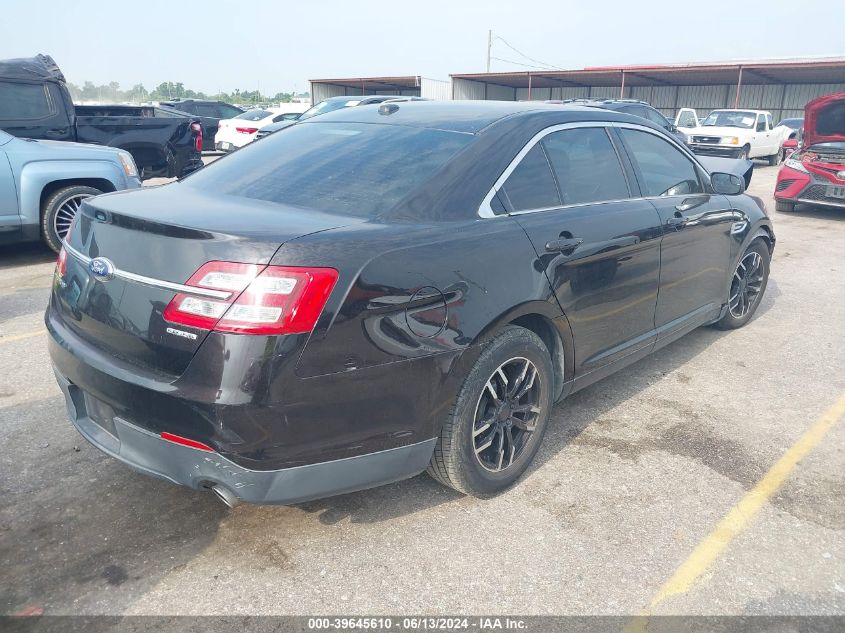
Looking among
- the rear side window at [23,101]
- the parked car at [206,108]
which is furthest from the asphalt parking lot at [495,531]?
the parked car at [206,108]

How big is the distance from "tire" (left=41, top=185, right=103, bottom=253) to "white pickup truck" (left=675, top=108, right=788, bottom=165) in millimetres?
16541

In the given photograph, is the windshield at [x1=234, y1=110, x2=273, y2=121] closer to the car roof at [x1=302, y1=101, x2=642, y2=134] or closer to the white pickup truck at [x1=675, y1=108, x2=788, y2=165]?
the white pickup truck at [x1=675, y1=108, x2=788, y2=165]

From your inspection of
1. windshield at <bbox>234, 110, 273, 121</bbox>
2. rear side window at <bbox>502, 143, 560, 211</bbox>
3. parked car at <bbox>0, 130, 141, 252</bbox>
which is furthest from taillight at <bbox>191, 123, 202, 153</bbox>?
windshield at <bbox>234, 110, 273, 121</bbox>

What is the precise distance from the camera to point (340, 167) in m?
2.98

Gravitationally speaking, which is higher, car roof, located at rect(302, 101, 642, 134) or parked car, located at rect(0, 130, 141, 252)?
car roof, located at rect(302, 101, 642, 134)

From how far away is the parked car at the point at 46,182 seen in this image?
6.65 meters

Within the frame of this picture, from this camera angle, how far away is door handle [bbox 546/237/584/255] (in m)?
3.01

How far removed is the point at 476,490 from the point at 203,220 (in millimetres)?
1518

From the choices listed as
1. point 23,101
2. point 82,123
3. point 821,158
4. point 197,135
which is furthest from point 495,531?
point 821,158

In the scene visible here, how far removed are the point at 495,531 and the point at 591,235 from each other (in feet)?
4.70

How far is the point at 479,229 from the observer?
8.98ft

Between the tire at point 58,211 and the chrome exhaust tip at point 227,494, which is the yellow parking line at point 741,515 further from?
the tire at point 58,211

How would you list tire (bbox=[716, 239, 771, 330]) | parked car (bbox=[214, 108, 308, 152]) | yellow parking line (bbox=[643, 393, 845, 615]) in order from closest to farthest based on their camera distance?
1. yellow parking line (bbox=[643, 393, 845, 615])
2. tire (bbox=[716, 239, 771, 330])
3. parked car (bbox=[214, 108, 308, 152])

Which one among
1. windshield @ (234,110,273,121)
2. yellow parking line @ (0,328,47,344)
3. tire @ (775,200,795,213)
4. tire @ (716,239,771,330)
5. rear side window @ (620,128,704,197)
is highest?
rear side window @ (620,128,704,197)
